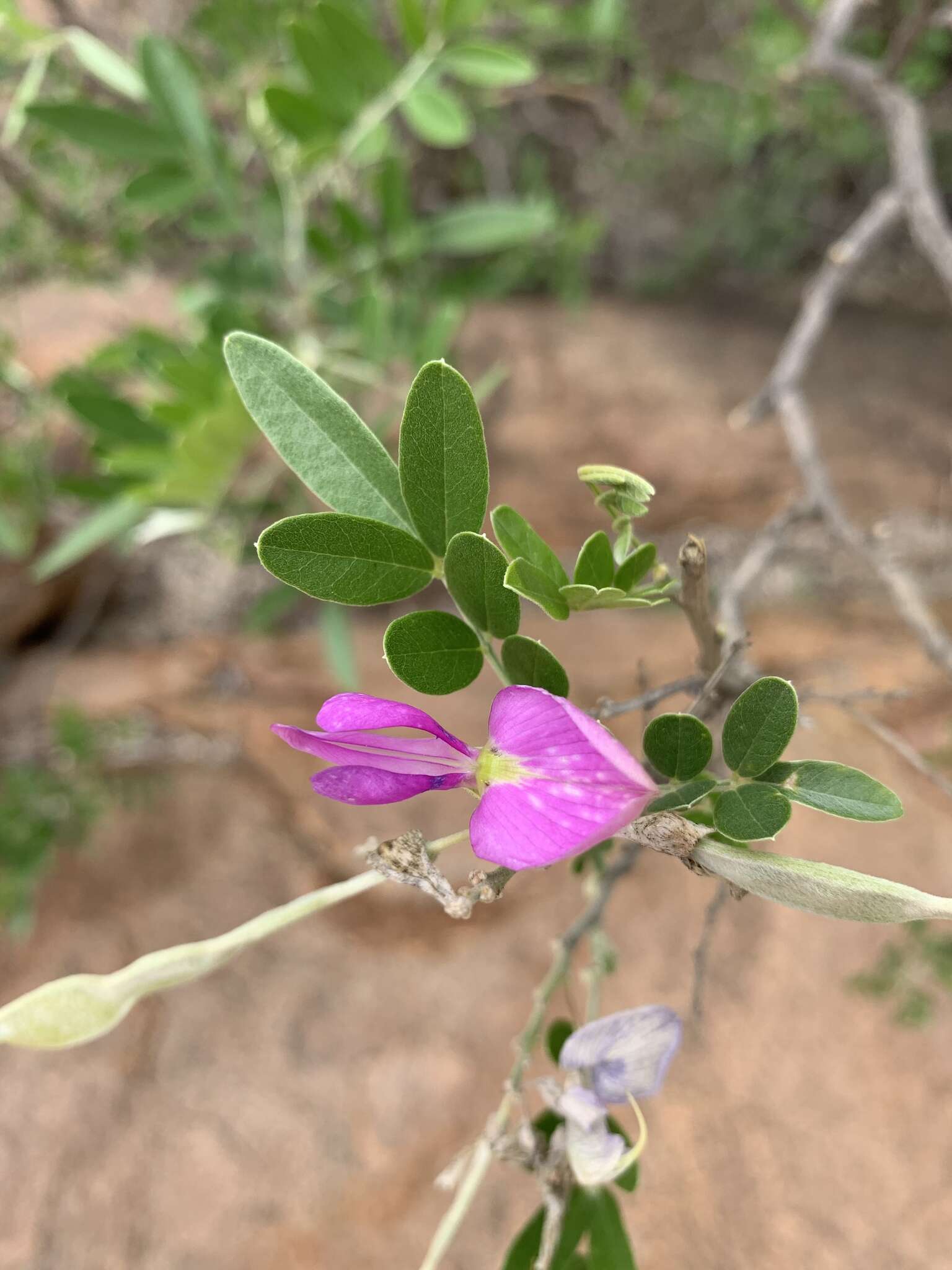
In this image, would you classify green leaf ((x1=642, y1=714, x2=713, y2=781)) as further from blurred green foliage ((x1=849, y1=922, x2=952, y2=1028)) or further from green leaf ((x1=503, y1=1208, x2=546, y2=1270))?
blurred green foliage ((x1=849, y1=922, x2=952, y2=1028))

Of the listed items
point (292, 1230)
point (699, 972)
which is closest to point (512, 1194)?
point (292, 1230)

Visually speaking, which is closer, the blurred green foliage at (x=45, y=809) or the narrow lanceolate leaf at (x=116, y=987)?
the narrow lanceolate leaf at (x=116, y=987)

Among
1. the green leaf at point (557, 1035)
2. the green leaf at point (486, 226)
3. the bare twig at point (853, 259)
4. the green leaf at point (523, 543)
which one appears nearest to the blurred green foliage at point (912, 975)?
the bare twig at point (853, 259)

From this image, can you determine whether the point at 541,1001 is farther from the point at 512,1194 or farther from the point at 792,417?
the point at 512,1194

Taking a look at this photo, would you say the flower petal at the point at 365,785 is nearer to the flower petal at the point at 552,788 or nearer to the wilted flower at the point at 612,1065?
the flower petal at the point at 552,788

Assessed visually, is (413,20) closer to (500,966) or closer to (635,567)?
(635,567)

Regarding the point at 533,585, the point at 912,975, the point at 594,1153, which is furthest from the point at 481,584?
the point at 912,975

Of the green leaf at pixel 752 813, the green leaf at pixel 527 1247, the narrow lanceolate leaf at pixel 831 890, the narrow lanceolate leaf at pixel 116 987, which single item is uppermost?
the narrow lanceolate leaf at pixel 831 890
